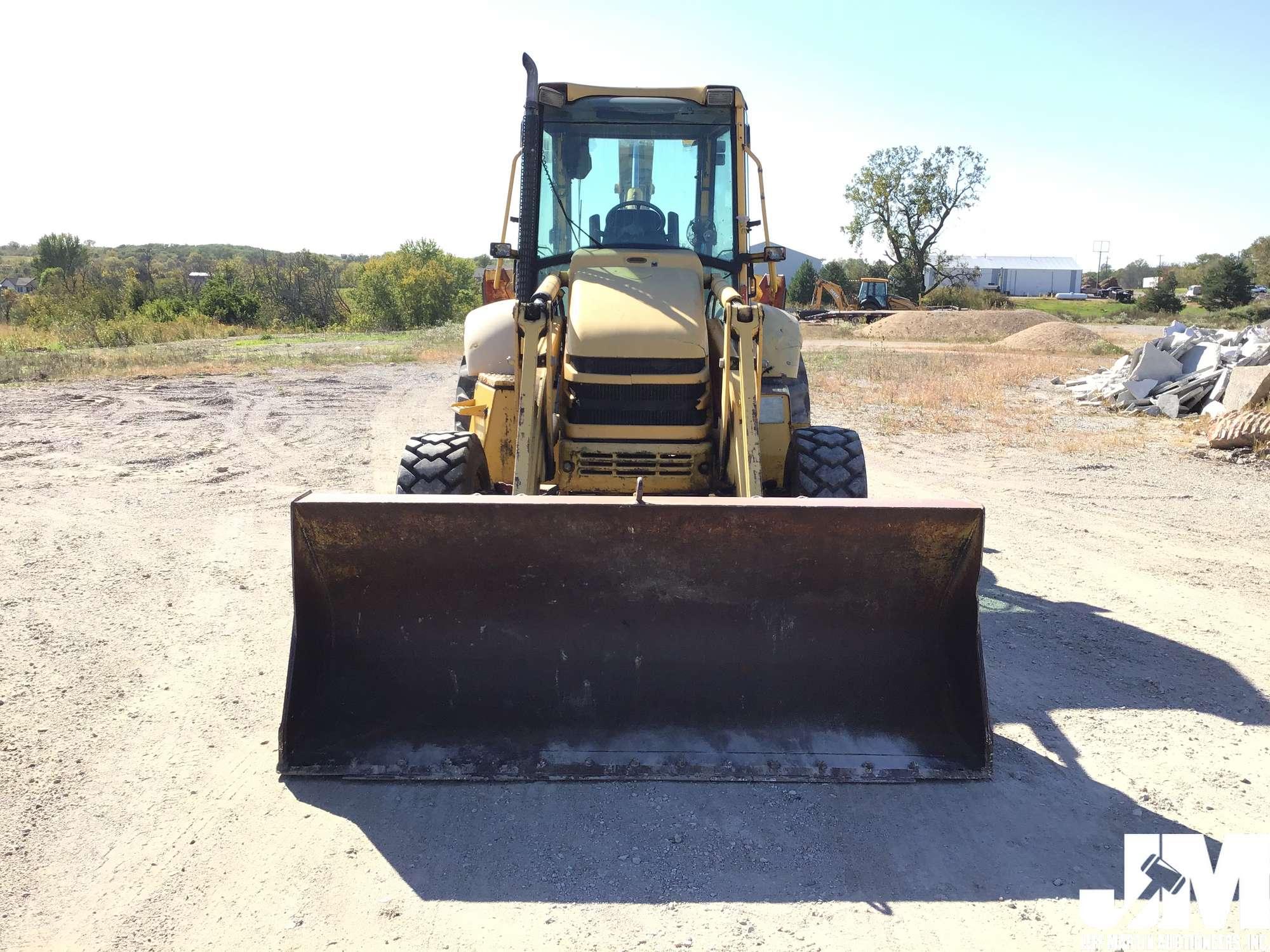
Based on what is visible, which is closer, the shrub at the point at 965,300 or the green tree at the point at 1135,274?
the shrub at the point at 965,300

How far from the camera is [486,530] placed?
3869 millimetres

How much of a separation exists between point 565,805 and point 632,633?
28.4 inches

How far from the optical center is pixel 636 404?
16.6ft

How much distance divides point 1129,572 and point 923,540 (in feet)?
11.8

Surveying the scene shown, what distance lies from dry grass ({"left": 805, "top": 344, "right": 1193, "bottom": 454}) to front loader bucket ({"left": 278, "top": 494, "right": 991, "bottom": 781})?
8.65 metres

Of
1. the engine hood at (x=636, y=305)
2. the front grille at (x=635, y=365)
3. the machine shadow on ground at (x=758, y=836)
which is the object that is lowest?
the machine shadow on ground at (x=758, y=836)

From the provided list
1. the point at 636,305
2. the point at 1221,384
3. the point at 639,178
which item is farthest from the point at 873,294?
the point at 636,305

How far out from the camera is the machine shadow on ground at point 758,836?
10.4 ft

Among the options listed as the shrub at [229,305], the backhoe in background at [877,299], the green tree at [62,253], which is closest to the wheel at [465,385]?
the shrub at [229,305]

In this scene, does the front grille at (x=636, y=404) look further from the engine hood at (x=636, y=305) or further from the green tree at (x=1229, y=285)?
the green tree at (x=1229, y=285)

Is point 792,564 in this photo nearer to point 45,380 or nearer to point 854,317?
point 45,380

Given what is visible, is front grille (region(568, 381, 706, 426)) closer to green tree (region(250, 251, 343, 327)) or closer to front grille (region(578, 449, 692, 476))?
front grille (region(578, 449, 692, 476))

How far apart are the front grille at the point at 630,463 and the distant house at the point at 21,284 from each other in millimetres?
65310

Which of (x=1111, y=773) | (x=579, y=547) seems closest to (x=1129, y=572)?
(x=1111, y=773)
